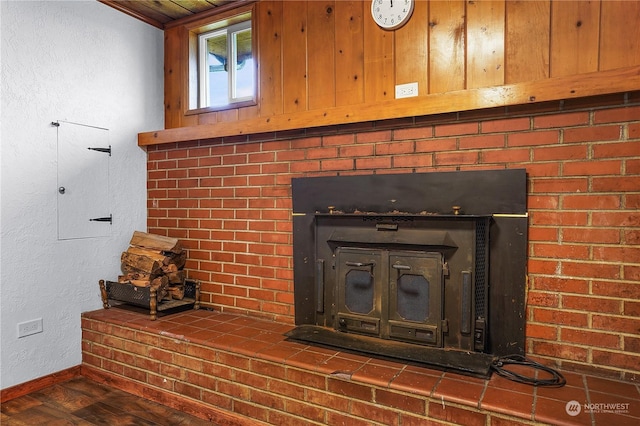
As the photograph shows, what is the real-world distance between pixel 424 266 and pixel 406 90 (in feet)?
3.11

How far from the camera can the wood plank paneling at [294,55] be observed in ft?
7.91

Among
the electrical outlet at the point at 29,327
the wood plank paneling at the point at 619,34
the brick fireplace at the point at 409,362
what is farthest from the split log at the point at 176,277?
the wood plank paneling at the point at 619,34

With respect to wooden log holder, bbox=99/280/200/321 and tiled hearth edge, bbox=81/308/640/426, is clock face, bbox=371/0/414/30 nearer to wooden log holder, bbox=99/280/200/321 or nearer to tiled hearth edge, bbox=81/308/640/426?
tiled hearth edge, bbox=81/308/640/426

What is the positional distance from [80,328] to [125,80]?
1773mm

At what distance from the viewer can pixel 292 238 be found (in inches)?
94.4

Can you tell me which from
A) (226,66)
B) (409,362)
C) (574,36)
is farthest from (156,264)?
(574,36)

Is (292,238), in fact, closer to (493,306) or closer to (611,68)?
(493,306)

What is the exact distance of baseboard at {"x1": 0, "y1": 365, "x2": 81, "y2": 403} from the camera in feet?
7.27

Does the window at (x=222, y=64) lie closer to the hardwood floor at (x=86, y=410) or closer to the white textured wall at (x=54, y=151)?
the white textured wall at (x=54, y=151)

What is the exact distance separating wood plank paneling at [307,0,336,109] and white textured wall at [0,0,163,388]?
140 cm

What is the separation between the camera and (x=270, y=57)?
2541mm

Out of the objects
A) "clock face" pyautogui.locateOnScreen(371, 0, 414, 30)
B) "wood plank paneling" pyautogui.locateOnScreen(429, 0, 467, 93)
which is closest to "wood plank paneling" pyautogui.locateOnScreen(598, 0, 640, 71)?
"wood plank paneling" pyautogui.locateOnScreen(429, 0, 467, 93)

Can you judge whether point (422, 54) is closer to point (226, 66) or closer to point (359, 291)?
point (359, 291)

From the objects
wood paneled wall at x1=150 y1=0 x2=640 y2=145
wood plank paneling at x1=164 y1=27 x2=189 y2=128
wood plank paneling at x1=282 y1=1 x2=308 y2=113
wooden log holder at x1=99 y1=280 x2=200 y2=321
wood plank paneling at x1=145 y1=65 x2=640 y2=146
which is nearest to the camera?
wood plank paneling at x1=145 y1=65 x2=640 y2=146
